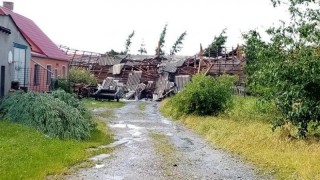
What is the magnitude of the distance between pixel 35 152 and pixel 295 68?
7.21 m

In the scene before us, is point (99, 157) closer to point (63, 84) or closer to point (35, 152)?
point (35, 152)

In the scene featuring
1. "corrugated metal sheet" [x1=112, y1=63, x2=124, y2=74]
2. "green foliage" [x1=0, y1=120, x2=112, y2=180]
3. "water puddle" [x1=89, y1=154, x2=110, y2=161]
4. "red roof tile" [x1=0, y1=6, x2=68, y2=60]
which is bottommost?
"water puddle" [x1=89, y1=154, x2=110, y2=161]

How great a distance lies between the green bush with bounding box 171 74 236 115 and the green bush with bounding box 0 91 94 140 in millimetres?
7138

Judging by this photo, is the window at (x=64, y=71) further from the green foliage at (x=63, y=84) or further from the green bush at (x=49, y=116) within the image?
the green bush at (x=49, y=116)

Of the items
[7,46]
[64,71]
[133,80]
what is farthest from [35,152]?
[133,80]

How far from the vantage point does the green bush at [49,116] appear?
16109 millimetres

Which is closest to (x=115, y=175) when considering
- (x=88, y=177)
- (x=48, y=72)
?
(x=88, y=177)

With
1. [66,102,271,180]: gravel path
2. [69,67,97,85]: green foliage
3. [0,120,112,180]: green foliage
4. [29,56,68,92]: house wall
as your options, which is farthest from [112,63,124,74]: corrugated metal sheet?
[0,120,112,180]: green foliage

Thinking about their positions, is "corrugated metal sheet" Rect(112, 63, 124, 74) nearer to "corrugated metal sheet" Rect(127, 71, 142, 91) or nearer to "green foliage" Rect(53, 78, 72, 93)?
"corrugated metal sheet" Rect(127, 71, 142, 91)

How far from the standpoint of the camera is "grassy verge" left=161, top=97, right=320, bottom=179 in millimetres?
11328

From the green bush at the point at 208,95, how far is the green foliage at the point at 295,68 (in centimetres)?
896

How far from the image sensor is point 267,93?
53.7ft

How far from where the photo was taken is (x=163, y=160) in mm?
12992

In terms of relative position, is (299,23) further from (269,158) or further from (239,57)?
(239,57)
